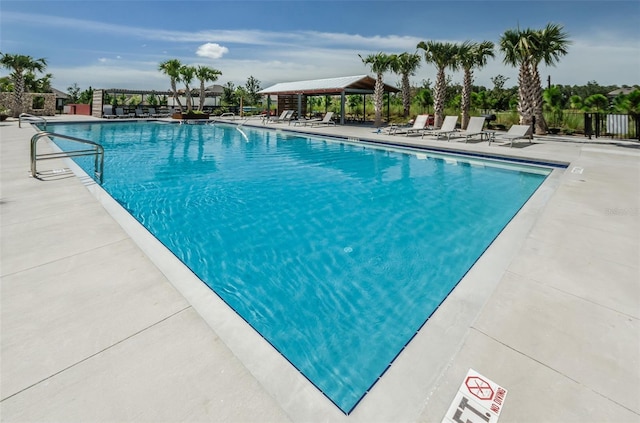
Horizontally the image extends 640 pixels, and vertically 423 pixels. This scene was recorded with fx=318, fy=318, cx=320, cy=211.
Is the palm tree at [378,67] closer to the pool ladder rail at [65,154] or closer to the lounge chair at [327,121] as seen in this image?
the lounge chair at [327,121]

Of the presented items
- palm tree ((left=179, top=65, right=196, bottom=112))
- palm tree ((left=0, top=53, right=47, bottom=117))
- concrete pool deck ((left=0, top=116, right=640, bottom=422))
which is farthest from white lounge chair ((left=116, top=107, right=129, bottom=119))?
concrete pool deck ((left=0, top=116, right=640, bottom=422))

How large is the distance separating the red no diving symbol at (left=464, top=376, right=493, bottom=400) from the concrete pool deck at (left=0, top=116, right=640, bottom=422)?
0.06 m

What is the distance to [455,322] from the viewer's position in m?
2.65

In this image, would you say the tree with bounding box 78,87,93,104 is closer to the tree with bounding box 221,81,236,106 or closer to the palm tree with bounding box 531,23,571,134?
the tree with bounding box 221,81,236,106

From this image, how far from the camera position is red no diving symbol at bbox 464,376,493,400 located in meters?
1.91

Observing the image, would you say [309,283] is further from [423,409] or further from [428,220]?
[428,220]

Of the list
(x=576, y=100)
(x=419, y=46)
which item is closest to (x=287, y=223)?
(x=419, y=46)

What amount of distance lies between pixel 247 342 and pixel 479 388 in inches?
61.8

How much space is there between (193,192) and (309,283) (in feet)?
16.1

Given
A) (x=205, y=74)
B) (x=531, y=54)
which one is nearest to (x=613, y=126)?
(x=531, y=54)

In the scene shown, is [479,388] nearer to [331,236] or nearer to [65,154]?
[331,236]

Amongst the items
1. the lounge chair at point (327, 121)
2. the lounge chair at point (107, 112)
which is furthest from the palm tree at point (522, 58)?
the lounge chair at point (107, 112)

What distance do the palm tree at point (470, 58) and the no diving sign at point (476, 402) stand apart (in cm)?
2161

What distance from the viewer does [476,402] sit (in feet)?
6.10
